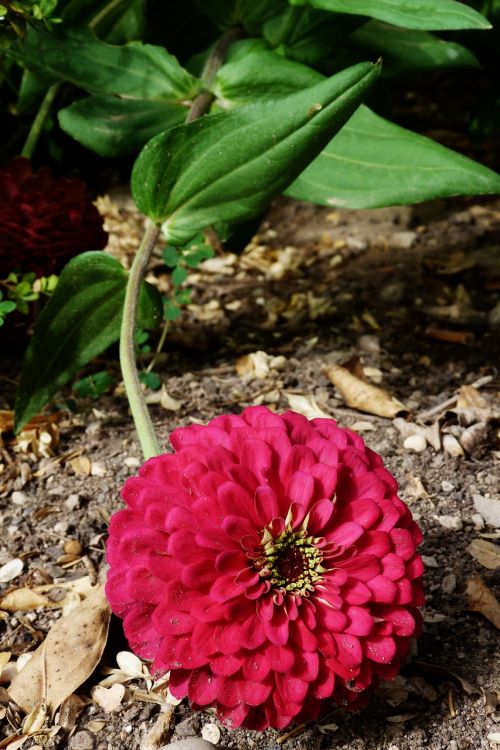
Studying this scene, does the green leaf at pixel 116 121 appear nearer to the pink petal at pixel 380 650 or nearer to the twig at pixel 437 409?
the twig at pixel 437 409

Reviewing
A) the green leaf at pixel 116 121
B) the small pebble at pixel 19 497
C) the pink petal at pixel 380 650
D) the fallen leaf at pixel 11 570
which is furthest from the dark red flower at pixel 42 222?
the pink petal at pixel 380 650

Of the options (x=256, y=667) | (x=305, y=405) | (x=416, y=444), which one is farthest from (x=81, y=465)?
(x=256, y=667)

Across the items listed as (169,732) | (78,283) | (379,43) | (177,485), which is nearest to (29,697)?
(169,732)

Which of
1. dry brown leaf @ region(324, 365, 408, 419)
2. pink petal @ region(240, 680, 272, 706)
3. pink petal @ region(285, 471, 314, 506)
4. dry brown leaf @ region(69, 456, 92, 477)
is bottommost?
dry brown leaf @ region(69, 456, 92, 477)

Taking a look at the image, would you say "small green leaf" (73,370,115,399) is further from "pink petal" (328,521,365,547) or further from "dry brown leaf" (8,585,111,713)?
"pink petal" (328,521,365,547)

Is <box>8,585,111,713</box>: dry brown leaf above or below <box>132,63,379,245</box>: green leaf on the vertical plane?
below

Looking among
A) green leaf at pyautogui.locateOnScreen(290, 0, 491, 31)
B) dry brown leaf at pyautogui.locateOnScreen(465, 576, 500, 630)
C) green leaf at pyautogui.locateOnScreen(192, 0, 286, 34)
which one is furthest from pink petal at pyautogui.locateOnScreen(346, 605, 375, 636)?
green leaf at pyautogui.locateOnScreen(192, 0, 286, 34)
